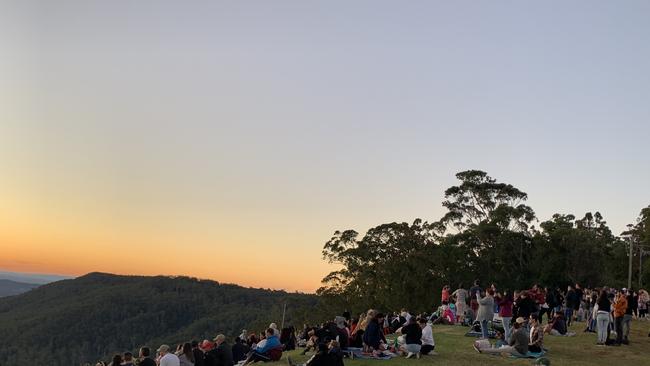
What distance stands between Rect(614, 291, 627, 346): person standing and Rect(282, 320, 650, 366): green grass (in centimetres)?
37

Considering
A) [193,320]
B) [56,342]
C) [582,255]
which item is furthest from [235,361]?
[193,320]

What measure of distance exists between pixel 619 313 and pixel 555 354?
3.04 m

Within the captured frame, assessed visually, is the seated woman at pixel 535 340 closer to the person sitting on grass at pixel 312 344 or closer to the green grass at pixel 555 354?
the green grass at pixel 555 354

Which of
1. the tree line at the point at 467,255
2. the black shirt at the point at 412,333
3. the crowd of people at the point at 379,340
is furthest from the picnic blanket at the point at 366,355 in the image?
the tree line at the point at 467,255

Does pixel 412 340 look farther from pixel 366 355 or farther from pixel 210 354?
pixel 210 354

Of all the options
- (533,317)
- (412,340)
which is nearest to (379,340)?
(412,340)

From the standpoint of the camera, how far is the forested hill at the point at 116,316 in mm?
128125

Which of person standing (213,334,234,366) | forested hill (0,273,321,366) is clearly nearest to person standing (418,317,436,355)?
person standing (213,334,234,366)

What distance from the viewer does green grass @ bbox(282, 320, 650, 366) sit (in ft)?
51.4

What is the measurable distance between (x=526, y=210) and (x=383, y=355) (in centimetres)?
3979

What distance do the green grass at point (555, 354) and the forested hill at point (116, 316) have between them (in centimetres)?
9068

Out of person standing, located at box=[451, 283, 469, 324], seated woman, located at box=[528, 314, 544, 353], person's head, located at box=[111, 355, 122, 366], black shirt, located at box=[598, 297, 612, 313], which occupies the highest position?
black shirt, located at box=[598, 297, 612, 313]

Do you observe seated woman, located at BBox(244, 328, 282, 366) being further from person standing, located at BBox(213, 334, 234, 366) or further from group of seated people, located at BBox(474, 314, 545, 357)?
group of seated people, located at BBox(474, 314, 545, 357)

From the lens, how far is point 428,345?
16.7 meters
